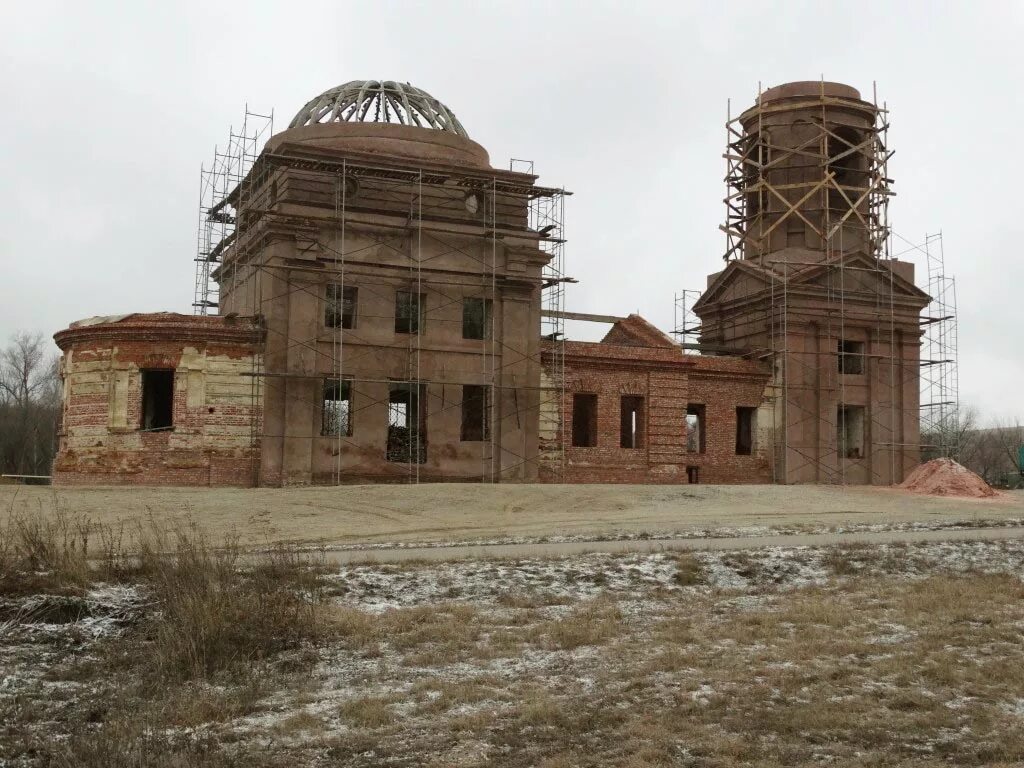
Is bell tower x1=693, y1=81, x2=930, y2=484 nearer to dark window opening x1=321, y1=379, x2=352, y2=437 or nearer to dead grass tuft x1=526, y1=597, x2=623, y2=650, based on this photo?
dark window opening x1=321, y1=379, x2=352, y2=437

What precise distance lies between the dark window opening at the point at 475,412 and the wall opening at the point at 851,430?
39.2ft

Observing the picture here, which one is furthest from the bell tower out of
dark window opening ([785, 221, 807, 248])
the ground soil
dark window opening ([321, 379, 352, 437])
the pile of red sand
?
dark window opening ([321, 379, 352, 437])

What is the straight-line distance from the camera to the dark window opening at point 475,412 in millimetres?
29641

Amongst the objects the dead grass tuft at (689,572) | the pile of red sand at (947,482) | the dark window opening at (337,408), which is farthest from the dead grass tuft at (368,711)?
the pile of red sand at (947,482)

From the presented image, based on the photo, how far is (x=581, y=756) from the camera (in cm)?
722

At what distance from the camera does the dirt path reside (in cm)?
1500

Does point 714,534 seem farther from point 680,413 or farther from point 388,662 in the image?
A: point 680,413

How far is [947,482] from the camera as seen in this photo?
30.2m

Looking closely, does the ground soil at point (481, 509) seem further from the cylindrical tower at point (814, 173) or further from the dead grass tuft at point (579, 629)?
the cylindrical tower at point (814, 173)

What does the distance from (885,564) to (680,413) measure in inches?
675

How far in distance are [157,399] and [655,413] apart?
13920mm

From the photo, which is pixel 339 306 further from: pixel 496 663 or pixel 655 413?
pixel 496 663

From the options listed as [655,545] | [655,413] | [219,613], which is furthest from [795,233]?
[219,613]

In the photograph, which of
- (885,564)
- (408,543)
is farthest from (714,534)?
(408,543)
